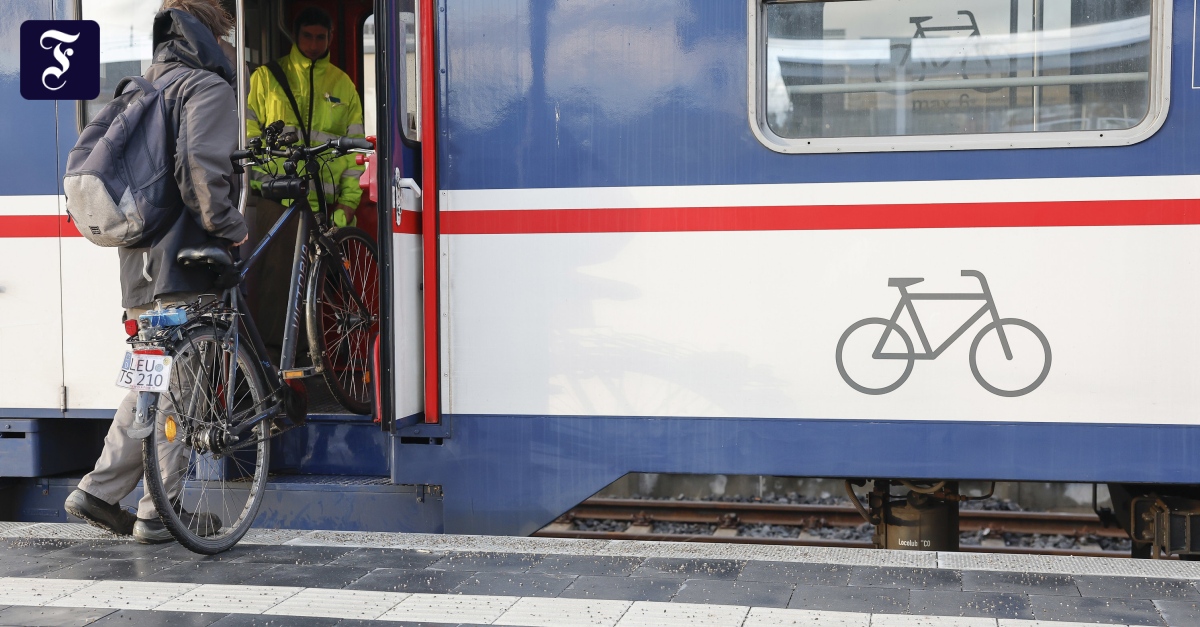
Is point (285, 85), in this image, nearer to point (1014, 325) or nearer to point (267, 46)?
point (267, 46)

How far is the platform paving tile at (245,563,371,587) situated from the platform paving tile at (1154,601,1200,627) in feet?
8.08

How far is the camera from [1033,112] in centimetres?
394

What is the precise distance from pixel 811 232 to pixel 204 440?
7.67ft

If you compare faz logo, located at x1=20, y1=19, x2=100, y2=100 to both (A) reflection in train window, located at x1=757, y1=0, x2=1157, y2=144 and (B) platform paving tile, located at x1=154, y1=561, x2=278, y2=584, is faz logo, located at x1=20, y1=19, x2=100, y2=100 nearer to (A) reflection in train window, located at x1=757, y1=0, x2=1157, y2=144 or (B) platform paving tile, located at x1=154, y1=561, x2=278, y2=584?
(B) platform paving tile, located at x1=154, y1=561, x2=278, y2=584

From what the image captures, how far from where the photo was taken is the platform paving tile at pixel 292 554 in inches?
154

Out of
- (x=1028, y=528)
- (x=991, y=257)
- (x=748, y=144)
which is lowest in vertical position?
(x=1028, y=528)

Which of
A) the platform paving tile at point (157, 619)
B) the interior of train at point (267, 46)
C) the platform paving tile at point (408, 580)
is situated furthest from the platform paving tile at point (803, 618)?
the interior of train at point (267, 46)

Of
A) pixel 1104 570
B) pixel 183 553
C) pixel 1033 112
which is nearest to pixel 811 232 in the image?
pixel 1033 112

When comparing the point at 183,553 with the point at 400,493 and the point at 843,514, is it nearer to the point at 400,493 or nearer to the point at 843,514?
the point at 400,493

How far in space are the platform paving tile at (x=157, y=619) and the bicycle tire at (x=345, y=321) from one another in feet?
5.23

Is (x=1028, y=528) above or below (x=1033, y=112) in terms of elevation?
below

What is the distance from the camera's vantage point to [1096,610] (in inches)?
127

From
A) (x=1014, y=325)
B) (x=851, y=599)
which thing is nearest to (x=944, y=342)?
(x=1014, y=325)

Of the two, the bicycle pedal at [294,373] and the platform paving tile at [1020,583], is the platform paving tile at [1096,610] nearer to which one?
the platform paving tile at [1020,583]
